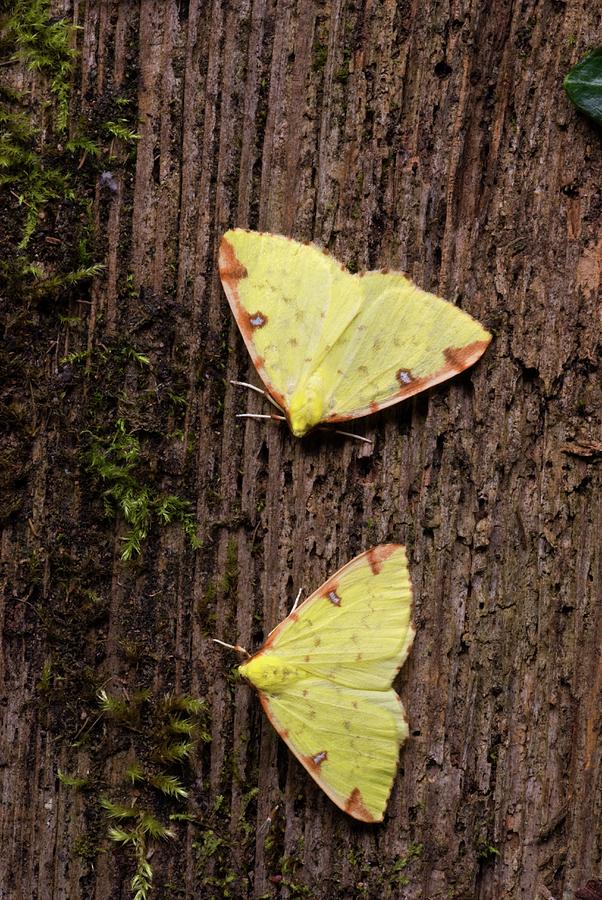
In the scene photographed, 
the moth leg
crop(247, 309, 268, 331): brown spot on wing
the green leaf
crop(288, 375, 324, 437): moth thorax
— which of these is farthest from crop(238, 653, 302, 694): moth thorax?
the green leaf

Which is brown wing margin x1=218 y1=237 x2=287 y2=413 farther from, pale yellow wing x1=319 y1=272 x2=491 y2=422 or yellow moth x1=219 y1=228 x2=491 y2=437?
pale yellow wing x1=319 y1=272 x2=491 y2=422

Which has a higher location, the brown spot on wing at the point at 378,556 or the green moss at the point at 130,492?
the green moss at the point at 130,492

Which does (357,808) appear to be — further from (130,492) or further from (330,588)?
(130,492)

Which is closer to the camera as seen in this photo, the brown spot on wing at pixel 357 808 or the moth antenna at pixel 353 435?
the brown spot on wing at pixel 357 808

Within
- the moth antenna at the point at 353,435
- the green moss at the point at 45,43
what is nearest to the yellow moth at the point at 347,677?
the moth antenna at the point at 353,435

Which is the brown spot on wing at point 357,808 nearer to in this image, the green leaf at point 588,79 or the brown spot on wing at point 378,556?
the brown spot on wing at point 378,556

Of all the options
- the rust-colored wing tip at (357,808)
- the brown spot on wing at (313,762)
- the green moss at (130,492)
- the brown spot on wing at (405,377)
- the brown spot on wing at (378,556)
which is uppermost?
the brown spot on wing at (405,377)
